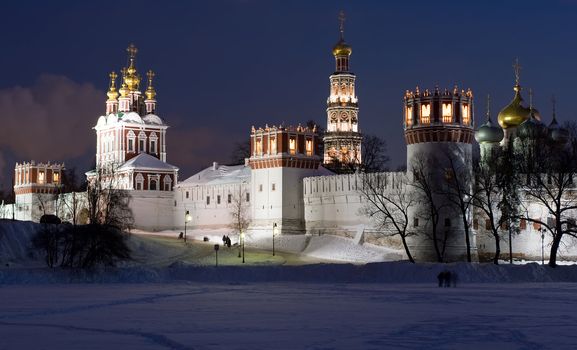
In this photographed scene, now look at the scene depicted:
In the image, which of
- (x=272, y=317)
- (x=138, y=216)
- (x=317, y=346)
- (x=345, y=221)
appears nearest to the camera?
(x=317, y=346)

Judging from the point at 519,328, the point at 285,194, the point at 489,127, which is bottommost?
the point at 519,328

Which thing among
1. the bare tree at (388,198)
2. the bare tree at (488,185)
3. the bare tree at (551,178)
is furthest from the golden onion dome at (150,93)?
the bare tree at (488,185)

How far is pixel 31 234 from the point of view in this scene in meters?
62.9

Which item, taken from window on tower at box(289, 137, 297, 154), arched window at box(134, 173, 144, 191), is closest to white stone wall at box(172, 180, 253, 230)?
arched window at box(134, 173, 144, 191)

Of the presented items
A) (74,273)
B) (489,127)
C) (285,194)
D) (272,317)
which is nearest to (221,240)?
(285,194)

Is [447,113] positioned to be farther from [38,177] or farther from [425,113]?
[38,177]

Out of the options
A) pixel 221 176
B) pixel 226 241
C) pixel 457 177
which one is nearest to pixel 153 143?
pixel 221 176

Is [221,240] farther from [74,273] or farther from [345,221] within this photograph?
[74,273]

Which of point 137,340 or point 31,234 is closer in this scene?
point 137,340

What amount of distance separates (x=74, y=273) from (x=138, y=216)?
38.2m

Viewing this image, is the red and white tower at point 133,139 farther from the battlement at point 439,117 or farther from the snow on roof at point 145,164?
the battlement at point 439,117

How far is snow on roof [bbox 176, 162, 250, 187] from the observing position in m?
79.9

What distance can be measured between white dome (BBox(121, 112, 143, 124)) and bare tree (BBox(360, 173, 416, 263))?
35.1 metres

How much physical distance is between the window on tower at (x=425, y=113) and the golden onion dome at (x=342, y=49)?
40192mm
